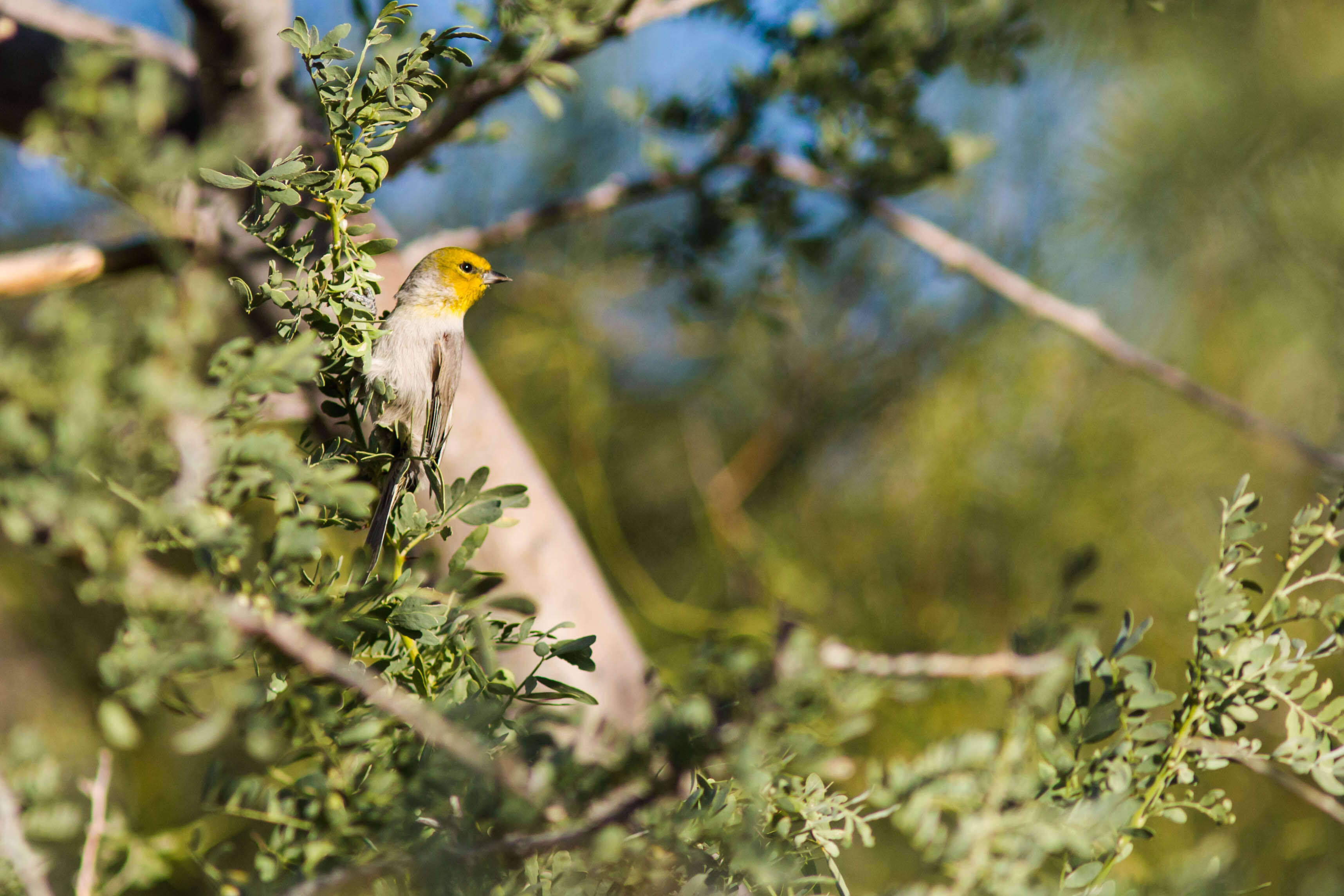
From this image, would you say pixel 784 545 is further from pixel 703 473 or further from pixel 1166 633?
pixel 1166 633

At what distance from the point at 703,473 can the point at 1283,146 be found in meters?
1.22

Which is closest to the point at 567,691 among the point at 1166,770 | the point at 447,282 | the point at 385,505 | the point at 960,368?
the point at 385,505

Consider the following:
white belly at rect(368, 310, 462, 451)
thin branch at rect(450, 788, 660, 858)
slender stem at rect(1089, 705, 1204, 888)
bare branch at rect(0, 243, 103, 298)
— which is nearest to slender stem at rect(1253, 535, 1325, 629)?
slender stem at rect(1089, 705, 1204, 888)

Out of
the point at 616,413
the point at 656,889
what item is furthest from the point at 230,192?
the point at 616,413

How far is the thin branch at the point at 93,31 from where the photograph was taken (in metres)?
0.72

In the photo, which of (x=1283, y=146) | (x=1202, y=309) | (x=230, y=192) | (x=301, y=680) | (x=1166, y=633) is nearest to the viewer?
(x=301, y=680)

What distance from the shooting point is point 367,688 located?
11.2 inches

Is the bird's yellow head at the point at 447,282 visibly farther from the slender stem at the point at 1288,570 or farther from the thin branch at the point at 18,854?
the slender stem at the point at 1288,570

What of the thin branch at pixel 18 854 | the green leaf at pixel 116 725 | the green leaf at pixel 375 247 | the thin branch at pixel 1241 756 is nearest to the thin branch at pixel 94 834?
the thin branch at pixel 18 854

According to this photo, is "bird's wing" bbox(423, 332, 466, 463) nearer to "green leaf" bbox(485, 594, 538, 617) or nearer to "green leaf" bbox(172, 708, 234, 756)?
"green leaf" bbox(485, 594, 538, 617)

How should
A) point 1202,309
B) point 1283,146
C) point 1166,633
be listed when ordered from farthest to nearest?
point 1202,309 → point 1283,146 → point 1166,633

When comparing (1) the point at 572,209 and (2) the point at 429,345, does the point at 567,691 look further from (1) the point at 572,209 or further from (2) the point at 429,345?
(1) the point at 572,209

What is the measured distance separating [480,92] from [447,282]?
0.74ft

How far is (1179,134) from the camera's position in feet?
5.13
